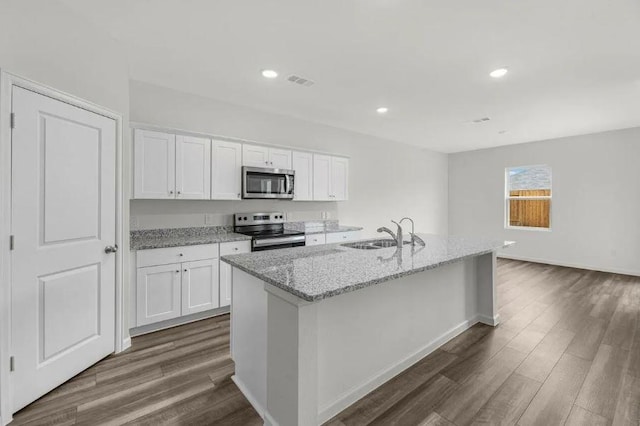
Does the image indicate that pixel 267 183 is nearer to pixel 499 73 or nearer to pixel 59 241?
pixel 59 241

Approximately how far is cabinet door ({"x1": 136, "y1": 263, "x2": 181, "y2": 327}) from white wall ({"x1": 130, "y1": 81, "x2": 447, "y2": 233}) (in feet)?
2.49

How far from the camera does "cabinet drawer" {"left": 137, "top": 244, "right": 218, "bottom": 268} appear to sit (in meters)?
2.94

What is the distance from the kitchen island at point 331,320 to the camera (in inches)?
60.2

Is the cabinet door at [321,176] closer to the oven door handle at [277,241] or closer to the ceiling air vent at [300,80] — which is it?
the oven door handle at [277,241]

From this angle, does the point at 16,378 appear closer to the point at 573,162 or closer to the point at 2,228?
the point at 2,228

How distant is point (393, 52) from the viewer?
2.77m

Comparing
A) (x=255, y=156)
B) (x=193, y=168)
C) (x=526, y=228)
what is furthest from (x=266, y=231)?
(x=526, y=228)

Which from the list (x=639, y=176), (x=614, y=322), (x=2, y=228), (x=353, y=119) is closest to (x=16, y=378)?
(x=2, y=228)

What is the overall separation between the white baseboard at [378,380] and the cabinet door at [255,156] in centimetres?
285

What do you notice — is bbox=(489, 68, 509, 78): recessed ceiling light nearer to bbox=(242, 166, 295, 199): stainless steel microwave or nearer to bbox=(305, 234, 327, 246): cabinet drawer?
bbox=(242, 166, 295, 199): stainless steel microwave

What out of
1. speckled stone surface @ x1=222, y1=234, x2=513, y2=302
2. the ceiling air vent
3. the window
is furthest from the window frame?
the ceiling air vent

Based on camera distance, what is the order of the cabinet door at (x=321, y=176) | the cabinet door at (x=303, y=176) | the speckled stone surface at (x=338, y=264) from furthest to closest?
the cabinet door at (x=321, y=176) → the cabinet door at (x=303, y=176) → the speckled stone surface at (x=338, y=264)

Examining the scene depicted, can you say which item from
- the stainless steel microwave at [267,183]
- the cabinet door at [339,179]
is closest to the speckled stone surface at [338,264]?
the stainless steel microwave at [267,183]

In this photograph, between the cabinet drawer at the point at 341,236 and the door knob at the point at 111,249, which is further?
the cabinet drawer at the point at 341,236
